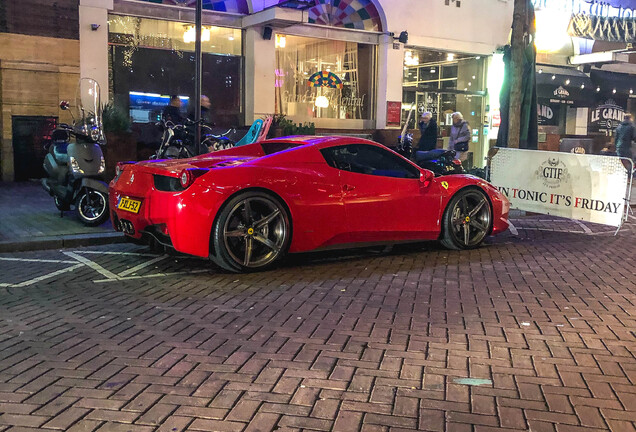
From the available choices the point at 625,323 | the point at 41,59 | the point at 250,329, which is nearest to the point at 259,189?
the point at 250,329

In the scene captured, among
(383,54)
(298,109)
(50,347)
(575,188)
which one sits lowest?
(50,347)

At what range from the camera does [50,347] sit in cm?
431

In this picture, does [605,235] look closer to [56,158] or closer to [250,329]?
[250,329]

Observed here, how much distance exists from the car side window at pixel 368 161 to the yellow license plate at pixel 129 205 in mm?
2090

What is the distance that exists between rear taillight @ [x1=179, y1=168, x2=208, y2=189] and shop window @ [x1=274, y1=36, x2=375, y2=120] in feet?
37.6

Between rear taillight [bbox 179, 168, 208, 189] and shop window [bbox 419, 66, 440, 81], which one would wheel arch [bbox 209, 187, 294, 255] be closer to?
rear taillight [bbox 179, 168, 208, 189]

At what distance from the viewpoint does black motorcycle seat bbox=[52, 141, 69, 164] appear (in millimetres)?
9516

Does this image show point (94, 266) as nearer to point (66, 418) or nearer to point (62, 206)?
point (62, 206)

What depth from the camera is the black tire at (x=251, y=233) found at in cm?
638

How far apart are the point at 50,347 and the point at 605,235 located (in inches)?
319

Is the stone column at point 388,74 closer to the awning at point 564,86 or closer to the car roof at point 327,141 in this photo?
the awning at point 564,86

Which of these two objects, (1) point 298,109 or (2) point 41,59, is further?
(1) point 298,109

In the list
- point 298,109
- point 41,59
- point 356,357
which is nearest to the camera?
point 356,357

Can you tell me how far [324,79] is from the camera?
1841 centimetres
